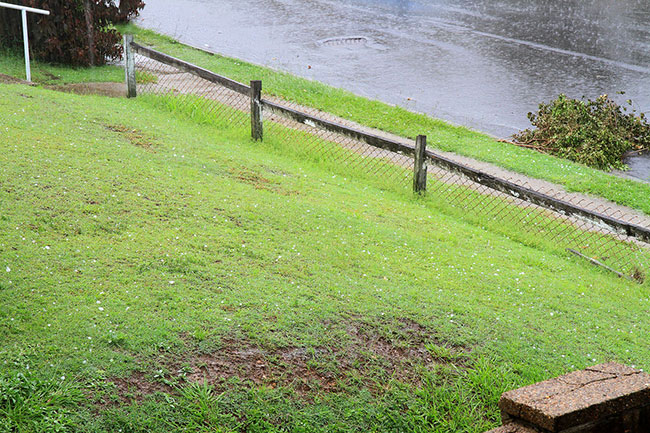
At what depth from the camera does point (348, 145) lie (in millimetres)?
11766

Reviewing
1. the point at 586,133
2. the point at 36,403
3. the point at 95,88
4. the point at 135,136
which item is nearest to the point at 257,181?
the point at 135,136

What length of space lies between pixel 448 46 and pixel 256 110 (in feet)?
35.0

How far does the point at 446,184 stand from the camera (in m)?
10.2

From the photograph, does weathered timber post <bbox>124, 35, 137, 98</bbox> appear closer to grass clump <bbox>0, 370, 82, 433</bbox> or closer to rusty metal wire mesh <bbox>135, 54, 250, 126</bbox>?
rusty metal wire mesh <bbox>135, 54, 250, 126</bbox>

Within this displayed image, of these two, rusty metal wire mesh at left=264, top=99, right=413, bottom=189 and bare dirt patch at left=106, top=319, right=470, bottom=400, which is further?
rusty metal wire mesh at left=264, top=99, right=413, bottom=189

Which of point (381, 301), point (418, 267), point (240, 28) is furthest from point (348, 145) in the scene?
point (240, 28)

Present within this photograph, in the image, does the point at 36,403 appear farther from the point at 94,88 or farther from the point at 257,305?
the point at 94,88

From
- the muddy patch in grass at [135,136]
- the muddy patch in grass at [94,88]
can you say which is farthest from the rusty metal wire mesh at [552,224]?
the muddy patch in grass at [94,88]

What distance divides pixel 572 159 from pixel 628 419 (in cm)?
938

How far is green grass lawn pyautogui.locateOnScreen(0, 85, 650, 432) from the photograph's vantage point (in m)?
4.23

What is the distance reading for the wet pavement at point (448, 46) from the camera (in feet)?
49.7

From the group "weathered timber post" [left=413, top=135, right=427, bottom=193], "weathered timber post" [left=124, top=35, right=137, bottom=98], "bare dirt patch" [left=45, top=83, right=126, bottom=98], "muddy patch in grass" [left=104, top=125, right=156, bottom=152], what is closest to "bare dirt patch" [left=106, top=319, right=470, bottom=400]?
"weathered timber post" [left=413, top=135, right=427, bottom=193]

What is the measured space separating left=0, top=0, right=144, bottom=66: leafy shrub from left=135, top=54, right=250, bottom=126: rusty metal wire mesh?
106 cm

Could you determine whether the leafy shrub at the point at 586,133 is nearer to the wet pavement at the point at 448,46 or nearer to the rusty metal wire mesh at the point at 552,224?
the wet pavement at the point at 448,46
